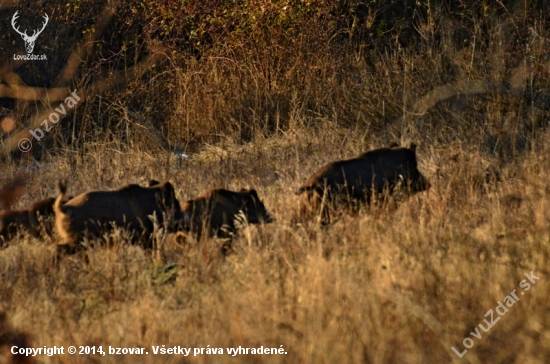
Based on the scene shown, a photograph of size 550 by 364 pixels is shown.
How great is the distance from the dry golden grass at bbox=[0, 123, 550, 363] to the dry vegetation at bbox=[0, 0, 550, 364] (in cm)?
1

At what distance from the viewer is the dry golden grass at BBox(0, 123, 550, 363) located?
170 inches

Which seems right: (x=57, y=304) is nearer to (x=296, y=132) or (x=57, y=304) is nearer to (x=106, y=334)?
(x=106, y=334)

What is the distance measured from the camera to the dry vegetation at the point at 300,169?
15.0 feet

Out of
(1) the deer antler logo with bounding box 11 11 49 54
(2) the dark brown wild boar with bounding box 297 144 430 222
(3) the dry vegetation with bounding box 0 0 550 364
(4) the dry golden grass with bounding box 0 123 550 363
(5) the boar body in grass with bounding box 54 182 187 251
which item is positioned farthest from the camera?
(1) the deer antler logo with bounding box 11 11 49 54

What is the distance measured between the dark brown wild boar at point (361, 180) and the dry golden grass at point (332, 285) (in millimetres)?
190

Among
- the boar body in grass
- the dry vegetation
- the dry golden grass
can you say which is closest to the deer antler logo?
the dry vegetation

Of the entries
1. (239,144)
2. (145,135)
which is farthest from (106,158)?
(239,144)

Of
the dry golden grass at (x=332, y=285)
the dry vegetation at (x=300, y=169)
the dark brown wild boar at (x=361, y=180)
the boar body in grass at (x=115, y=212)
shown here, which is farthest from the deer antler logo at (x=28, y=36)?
the dark brown wild boar at (x=361, y=180)

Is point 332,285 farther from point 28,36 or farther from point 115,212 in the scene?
point 28,36

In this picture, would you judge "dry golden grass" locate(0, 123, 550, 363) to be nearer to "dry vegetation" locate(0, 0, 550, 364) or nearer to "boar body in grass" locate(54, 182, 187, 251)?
"dry vegetation" locate(0, 0, 550, 364)

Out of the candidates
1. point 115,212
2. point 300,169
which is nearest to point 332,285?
point 115,212

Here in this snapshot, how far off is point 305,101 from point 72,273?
5813 millimetres

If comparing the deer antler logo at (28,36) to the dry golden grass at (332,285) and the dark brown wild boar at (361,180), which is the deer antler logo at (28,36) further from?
the dark brown wild boar at (361,180)

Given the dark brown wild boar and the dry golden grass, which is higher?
the dark brown wild boar
